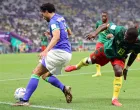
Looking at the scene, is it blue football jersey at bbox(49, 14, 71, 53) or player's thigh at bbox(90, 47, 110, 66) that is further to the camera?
player's thigh at bbox(90, 47, 110, 66)

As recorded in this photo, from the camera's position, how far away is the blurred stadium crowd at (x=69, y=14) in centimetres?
4588

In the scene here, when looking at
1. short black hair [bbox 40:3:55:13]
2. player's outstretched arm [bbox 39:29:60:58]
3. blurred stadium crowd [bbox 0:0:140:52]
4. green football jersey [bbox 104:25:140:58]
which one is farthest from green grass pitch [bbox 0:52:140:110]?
blurred stadium crowd [bbox 0:0:140:52]

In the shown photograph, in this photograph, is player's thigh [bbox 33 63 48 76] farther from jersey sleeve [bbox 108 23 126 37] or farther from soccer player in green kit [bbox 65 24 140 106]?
jersey sleeve [bbox 108 23 126 37]

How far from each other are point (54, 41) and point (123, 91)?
3.38m

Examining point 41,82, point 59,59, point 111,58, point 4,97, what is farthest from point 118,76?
point 41,82

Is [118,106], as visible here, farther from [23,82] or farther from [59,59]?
[23,82]

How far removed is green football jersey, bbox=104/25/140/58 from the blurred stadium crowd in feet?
118

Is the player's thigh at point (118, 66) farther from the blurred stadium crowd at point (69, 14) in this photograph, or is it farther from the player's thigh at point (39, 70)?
the blurred stadium crowd at point (69, 14)

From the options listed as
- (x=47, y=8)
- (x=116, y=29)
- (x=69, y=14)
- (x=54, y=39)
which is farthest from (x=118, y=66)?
(x=69, y=14)

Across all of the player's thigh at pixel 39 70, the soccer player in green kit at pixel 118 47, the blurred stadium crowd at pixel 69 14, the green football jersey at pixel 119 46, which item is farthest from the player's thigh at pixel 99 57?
the blurred stadium crowd at pixel 69 14

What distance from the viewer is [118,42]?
26.9 feet

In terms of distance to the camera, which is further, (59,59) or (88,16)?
(88,16)

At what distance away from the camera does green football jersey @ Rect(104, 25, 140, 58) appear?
8078mm

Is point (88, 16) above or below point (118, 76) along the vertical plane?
below
